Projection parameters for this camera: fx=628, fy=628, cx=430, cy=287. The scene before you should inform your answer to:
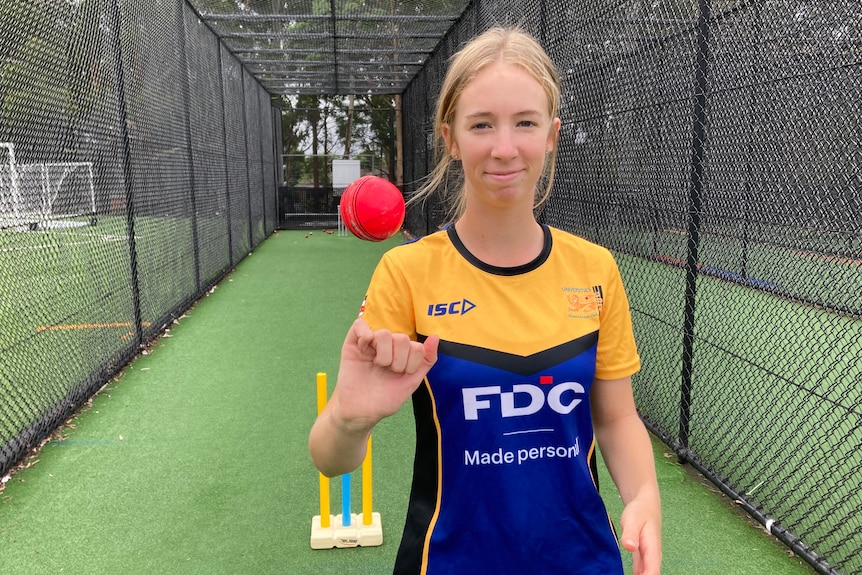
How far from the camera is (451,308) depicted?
117 centimetres

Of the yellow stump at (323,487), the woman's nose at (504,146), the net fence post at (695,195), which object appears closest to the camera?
the woman's nose at (504,146)

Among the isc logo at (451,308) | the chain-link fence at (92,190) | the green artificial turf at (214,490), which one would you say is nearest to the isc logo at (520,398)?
the isc logo at (451,308)

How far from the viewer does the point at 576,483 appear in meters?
1.20

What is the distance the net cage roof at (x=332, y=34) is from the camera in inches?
336

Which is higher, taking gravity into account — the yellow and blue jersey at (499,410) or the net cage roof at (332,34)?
the net cage roof at (332,34)

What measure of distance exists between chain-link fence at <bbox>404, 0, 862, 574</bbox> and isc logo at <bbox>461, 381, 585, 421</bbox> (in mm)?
2193

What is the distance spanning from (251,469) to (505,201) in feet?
9.65

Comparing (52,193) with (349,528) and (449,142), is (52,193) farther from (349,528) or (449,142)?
(449,142)

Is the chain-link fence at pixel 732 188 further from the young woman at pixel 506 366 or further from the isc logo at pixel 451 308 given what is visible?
the isc logo at pixel 451 308

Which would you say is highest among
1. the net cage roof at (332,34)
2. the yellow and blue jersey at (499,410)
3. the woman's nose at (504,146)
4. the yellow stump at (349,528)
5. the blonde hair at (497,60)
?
the net cage roof at (332,34)

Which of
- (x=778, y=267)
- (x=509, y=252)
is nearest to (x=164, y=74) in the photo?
(x=778, y=267)

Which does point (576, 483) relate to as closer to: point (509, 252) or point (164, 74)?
point (509, 252)

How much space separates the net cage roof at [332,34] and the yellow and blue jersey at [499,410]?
23.8 feet

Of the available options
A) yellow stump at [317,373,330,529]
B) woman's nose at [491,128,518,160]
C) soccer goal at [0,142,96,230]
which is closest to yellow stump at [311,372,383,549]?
yellow stump at [317,373,330,529]
